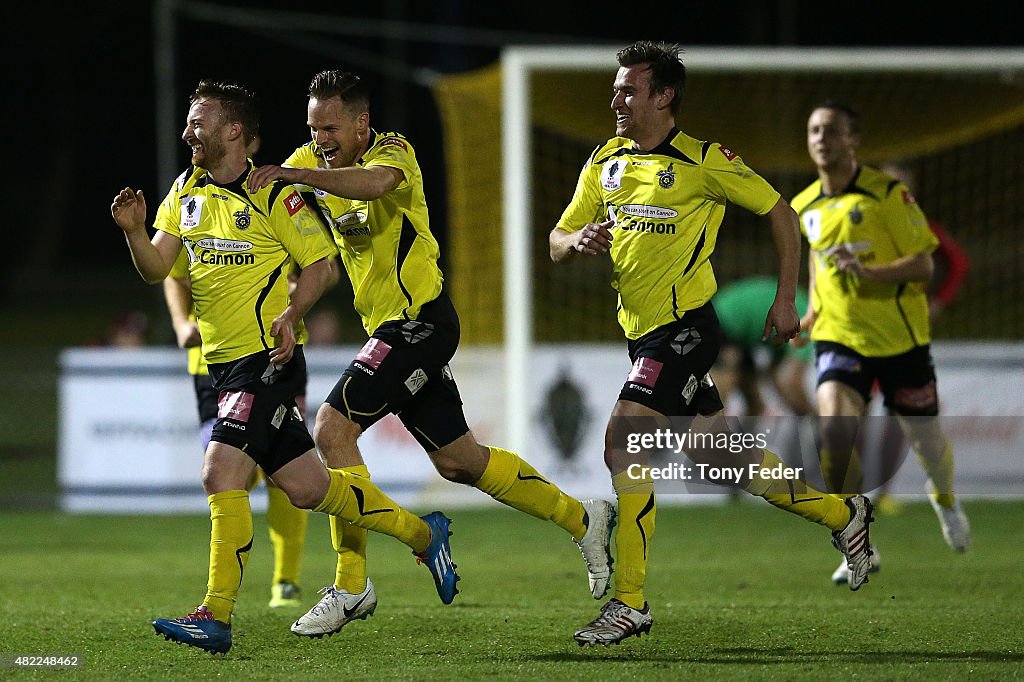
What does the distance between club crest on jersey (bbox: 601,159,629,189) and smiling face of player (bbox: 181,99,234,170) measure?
1488 mm

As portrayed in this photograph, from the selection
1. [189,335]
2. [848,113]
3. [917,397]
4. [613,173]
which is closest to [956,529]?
[917,397]

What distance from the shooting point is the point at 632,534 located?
5.64 m

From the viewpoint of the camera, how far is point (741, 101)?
13.3 m

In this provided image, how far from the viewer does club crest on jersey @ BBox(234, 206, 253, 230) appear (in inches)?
220

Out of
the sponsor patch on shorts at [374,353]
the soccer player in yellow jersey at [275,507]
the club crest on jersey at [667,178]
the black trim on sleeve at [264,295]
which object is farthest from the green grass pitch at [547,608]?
the club crest on jersey at [667,178]

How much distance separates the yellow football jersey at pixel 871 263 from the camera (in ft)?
24.9

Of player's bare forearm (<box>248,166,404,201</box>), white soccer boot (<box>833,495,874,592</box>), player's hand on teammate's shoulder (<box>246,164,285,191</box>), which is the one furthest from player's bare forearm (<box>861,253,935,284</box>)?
player's hand on teammate's shoulder (<box>246,164,285,191</box>)

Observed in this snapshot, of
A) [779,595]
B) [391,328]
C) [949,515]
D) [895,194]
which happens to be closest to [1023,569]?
[949,515]

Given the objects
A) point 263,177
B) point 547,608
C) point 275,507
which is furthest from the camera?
point 275,507

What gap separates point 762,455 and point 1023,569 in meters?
2.73

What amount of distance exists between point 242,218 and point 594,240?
1.35 m

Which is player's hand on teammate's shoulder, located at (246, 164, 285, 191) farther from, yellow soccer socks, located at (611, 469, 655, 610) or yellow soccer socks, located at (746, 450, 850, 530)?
yellow soccer socks, located at (746, 450, 850, 530)

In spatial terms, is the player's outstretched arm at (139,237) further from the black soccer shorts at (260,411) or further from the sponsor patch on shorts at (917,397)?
the sponsor patch on shorts at (917,397)

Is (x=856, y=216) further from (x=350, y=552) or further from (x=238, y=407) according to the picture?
(x=238, y=407)
